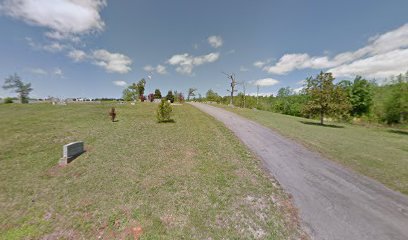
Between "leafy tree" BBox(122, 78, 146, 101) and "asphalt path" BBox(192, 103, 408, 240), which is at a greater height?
"leafy tree" BBox(122, 78, 146, 101)

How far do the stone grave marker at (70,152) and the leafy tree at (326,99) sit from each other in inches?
904

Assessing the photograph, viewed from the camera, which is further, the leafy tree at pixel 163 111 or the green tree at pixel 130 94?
the green tree at pixel 130 94

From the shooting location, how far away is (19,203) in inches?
212

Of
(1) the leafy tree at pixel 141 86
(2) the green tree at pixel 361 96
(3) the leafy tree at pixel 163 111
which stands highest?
(1) the leafy tree at pixel 141 86

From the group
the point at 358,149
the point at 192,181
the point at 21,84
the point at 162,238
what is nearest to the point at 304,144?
the point at 358,149

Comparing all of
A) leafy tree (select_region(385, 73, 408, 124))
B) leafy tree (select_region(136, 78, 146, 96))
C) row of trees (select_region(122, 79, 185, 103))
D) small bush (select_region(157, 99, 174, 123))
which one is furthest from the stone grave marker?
leafy tree (select_region(136, 78, 146, 96))

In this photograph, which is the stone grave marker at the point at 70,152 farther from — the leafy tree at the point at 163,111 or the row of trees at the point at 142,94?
the row of trees at the point at 142,94

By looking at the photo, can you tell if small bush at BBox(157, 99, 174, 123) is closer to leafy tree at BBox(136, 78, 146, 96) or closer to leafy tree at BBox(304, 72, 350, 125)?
leafy tree at BBox(304, 72, 350, 125)

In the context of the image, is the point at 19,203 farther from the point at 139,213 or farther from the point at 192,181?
the point at 192,181

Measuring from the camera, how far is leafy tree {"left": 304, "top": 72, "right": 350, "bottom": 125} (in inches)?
811

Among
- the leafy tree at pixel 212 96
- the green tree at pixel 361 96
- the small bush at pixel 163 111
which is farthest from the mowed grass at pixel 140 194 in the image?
the leafy tree at pixel 212 96

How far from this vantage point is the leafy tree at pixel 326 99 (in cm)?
2059

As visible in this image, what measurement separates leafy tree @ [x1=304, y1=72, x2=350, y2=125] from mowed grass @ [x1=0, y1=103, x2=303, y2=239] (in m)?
16.3

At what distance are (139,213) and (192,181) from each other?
6.89ft
